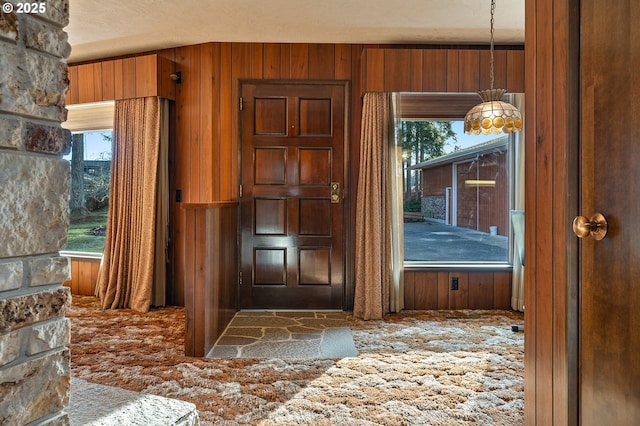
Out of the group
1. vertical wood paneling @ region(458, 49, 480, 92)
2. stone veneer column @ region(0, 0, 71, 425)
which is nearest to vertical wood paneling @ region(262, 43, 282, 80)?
vertical wood paneling @ region(458, 49, 480, 92)

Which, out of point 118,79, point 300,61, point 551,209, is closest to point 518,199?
point 300,61

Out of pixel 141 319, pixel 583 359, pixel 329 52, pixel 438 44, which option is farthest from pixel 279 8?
pixel 583 359

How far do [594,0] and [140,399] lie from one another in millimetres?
1684

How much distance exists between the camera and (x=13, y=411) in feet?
2.30

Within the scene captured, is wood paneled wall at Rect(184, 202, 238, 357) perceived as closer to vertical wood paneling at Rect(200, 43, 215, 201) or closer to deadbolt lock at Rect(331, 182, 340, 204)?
vertical wood paneling at Rect(200, 43, 215, 201)

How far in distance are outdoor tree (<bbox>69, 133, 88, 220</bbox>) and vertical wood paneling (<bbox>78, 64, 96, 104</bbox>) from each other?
1.58ft

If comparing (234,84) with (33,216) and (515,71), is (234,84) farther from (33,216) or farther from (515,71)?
(33,216)

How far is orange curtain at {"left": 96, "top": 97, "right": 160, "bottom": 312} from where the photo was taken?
397 cm

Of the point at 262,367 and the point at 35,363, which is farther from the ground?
the point at 35,363

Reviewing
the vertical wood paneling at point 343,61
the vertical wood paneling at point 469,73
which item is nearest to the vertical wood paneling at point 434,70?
the vertical wood paneling at point 469,73

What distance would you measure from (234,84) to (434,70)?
1944 millimetres

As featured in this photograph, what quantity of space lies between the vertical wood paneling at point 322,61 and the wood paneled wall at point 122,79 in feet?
4.69

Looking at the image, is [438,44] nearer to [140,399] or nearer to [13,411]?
[140,399]

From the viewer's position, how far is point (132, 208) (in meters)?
4.03
